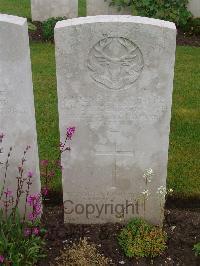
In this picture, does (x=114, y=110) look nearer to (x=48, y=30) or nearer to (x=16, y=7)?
(x=48, y=30)

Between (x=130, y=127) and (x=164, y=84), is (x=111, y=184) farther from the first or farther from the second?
(x=164, y=84)

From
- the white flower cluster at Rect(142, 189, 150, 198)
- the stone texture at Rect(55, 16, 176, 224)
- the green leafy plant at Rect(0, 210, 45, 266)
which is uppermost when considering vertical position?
the stone texture at Rect(55, 16, 176, 224)

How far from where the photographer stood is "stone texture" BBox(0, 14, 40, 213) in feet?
12.6

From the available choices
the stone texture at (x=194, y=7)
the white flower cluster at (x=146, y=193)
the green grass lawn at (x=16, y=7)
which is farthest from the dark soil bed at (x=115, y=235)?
the green grass lawn at (x=16, y=7)

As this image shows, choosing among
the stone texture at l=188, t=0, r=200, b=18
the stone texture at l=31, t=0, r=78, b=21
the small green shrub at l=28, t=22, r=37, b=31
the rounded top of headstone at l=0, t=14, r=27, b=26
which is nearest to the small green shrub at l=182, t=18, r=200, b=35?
the stone texture at l=188, t=0, r=200, b=18

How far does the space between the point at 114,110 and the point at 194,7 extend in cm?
760

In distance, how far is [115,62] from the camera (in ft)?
12.9

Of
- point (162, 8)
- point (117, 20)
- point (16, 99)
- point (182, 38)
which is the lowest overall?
point (16, 99)

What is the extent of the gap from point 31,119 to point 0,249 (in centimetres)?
115

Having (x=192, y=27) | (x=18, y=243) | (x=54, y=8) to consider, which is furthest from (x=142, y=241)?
(x=54, y=8)

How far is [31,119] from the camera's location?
419 cm

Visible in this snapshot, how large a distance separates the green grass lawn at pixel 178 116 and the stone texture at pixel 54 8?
4.23 feet

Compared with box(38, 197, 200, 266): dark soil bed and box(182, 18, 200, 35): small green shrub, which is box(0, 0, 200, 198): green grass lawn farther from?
box(182, 18, 200, 35): small green shrub

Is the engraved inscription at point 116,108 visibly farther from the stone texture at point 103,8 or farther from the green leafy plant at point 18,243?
the stone texture at point 103,8
